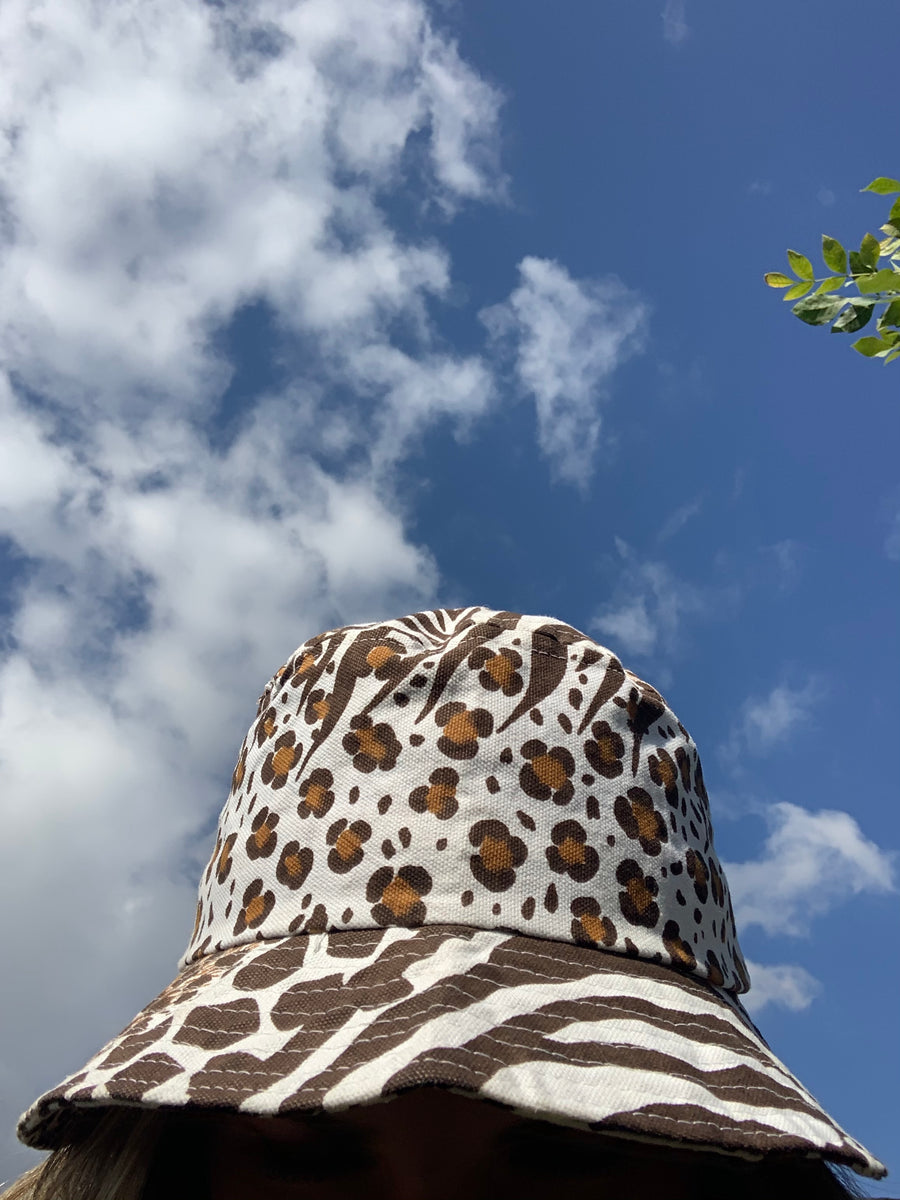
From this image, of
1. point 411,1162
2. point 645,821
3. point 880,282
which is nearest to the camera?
point 411,1162

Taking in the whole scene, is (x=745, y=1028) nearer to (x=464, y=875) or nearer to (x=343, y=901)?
(x=464, y=875)

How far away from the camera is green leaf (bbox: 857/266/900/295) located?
175 cm

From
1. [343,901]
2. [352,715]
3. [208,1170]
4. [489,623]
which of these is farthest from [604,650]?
[208,1170]

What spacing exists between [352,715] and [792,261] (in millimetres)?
1297

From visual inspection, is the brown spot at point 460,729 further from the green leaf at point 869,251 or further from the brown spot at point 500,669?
the green leaf at point 869,251

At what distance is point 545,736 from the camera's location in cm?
152

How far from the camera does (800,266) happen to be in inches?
73.9

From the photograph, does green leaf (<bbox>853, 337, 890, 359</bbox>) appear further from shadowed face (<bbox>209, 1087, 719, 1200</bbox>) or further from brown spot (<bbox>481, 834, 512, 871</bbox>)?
shadowed face (<bbox>209, 1087, 719, 1200</bbox>)

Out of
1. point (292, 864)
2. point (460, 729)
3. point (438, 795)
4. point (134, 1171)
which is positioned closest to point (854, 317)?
point (460, 729)

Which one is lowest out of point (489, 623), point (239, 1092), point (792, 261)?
point (239, 1092)

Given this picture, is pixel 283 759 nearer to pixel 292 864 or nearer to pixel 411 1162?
pixel 292 864

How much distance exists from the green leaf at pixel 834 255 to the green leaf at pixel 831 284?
0.05ft

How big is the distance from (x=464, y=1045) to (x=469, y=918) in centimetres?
23

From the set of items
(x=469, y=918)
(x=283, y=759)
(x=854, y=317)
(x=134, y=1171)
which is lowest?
(x=134, y=1171)
